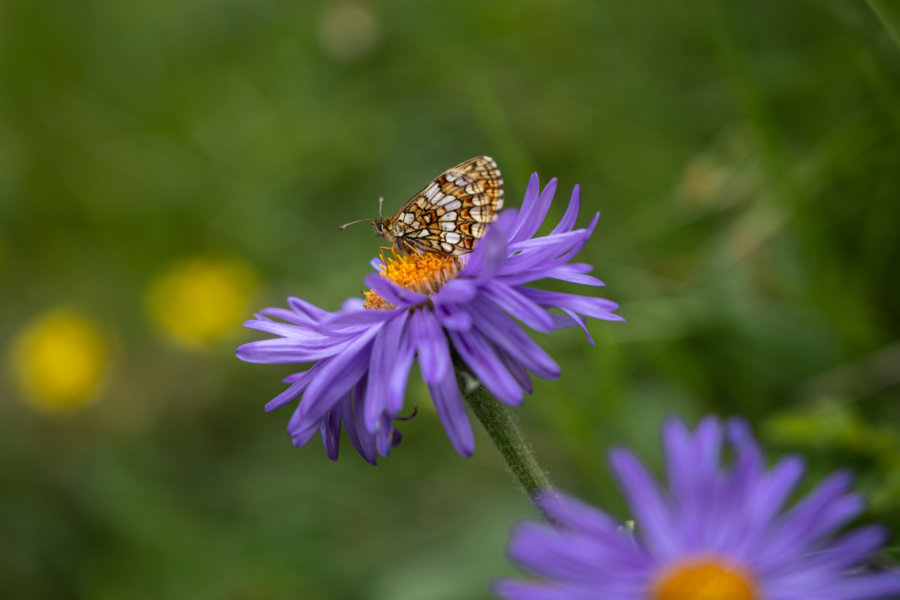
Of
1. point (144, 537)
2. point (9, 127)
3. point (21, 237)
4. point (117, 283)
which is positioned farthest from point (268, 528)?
point (9, 127)

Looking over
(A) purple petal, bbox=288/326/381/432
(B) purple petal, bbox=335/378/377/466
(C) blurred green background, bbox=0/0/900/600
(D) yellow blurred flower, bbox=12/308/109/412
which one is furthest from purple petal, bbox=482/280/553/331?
(D) yellow blurred flower, bbox=12/308/109/412

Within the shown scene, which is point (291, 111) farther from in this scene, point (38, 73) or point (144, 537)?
point (144, 537)

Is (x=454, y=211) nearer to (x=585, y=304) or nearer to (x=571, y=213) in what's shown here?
(x=571, y=213)

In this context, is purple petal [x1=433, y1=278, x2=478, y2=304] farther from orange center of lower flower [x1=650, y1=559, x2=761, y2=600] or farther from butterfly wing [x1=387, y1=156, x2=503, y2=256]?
orange center of lower flower [x1=650, y1=559, x2=761, y2=600]

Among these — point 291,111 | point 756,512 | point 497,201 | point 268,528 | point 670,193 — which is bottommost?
point 756,512

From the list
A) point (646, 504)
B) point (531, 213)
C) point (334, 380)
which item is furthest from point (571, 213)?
point (646, 504)
